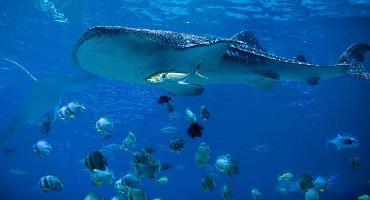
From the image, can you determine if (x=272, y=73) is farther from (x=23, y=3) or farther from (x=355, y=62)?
(x=23, y=3)

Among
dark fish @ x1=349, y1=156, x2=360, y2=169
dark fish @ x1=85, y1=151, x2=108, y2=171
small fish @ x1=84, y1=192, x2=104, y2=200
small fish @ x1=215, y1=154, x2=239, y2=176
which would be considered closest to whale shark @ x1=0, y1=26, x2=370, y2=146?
dark fish @ x1=85, y1=151, x2=108, y2=171

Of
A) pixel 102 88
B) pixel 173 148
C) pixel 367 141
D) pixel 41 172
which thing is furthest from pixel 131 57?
pixel 41 172

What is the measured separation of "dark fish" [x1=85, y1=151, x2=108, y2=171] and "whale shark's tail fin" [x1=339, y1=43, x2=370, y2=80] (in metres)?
5.06

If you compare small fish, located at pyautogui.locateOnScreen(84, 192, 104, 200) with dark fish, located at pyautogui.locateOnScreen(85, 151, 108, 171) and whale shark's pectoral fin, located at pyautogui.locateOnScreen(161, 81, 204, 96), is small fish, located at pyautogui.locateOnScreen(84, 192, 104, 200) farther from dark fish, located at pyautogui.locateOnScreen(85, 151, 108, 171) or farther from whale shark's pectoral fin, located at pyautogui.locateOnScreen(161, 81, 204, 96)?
whale shark's pectoral fin, located at pyautogui.locateOnScreen(161, 81, 204, 96)

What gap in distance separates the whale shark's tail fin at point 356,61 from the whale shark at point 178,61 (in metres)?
0.37

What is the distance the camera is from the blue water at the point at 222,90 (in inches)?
600

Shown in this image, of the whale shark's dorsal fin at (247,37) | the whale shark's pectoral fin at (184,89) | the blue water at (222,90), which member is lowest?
the blue water at (222,90)

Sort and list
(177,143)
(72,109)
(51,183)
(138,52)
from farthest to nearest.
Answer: (72,109) < (51,183) < (177,143) < (138,52)

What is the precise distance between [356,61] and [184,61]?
3969mm

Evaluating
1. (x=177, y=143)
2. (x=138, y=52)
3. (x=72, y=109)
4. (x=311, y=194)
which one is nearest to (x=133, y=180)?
(x=177, y=143)

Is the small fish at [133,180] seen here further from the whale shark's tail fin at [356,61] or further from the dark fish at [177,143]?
the whale shark's tail fin at [356,61]

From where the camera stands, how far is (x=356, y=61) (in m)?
6.73

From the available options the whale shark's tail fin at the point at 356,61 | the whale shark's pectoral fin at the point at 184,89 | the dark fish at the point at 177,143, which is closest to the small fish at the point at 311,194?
the dark fish at the point at 177,143

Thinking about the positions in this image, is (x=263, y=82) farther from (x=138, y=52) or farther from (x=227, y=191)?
(x=227, y=191)
